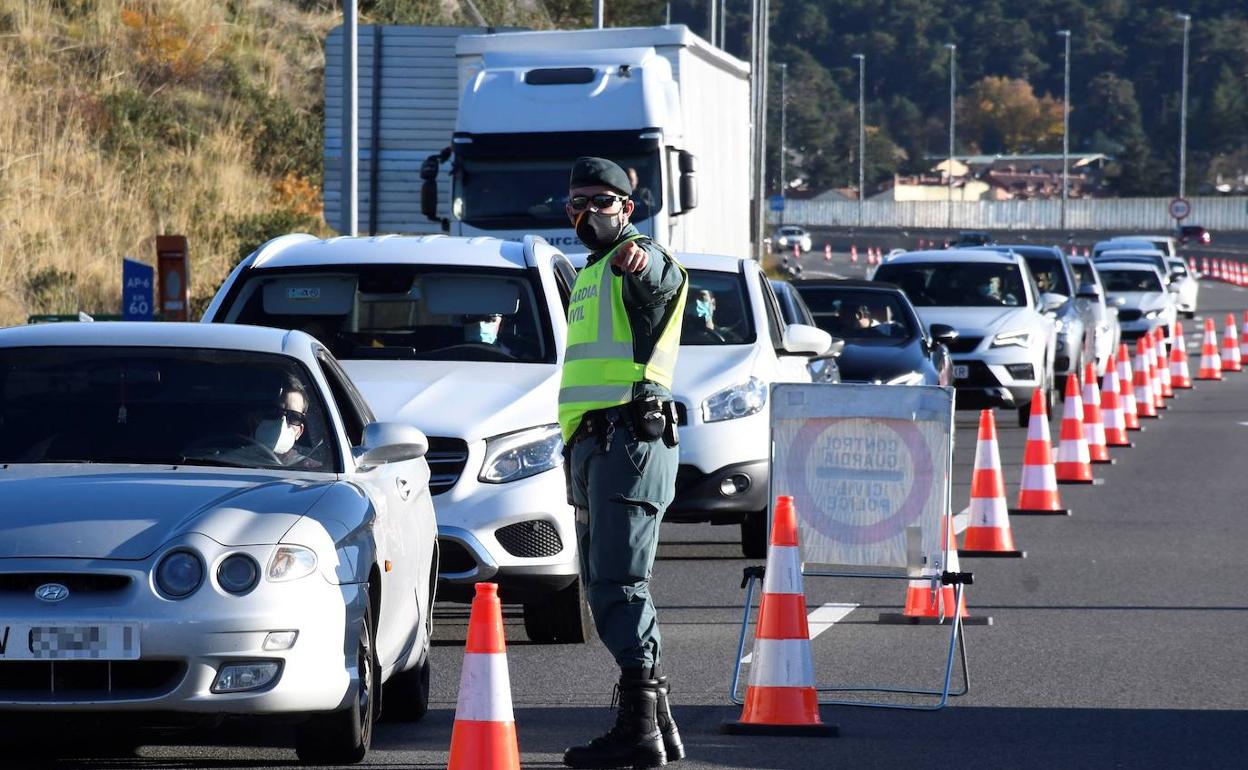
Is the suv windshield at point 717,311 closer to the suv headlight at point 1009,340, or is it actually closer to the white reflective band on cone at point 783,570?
the white reflective band on cone at point 783,570

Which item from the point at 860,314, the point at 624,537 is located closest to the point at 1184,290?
the point at 860,314

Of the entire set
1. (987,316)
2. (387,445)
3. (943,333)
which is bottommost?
(387,445)

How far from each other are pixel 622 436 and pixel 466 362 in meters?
3.55

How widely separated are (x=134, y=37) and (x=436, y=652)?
1327 inches

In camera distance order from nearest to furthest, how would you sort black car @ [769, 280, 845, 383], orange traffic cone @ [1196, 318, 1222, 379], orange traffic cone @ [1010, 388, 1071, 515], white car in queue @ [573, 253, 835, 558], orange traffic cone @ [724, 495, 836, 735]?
orange traffic cone @ [724, 495, 836, 735] → white car in queue @ [573, 253, 835, 558] → orange traffic cone @ [1010, 388, 1071, 515] → black car @ [769, 280, 845, 383] → orange traffic cone @ [1196, 318, 1222, 379]

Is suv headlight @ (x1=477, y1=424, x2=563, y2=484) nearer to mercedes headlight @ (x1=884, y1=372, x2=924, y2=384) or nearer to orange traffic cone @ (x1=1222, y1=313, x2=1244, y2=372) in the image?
mercedes headlight @ (x1=884, y1=372, x2=924, y2=384)

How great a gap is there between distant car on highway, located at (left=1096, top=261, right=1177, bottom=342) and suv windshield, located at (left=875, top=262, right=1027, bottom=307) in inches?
430

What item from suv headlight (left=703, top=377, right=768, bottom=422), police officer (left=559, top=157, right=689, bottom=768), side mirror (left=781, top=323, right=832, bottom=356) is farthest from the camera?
side mirror (left=781, top=323, right=832, bottom=356)

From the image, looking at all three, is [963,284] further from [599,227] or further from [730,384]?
[599,227]

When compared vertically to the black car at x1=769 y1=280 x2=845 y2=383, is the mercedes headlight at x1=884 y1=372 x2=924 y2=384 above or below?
below

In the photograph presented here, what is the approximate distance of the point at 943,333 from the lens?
20.2 m

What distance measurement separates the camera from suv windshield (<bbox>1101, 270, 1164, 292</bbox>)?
37.9m

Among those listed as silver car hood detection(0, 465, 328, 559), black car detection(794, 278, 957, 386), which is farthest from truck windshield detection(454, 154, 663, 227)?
silver car hood detection(0, 465, 328, 559)

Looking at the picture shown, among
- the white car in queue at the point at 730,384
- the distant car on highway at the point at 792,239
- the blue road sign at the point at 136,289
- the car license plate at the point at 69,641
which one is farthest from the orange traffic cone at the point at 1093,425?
the distant car on highway at the point at 792,239
